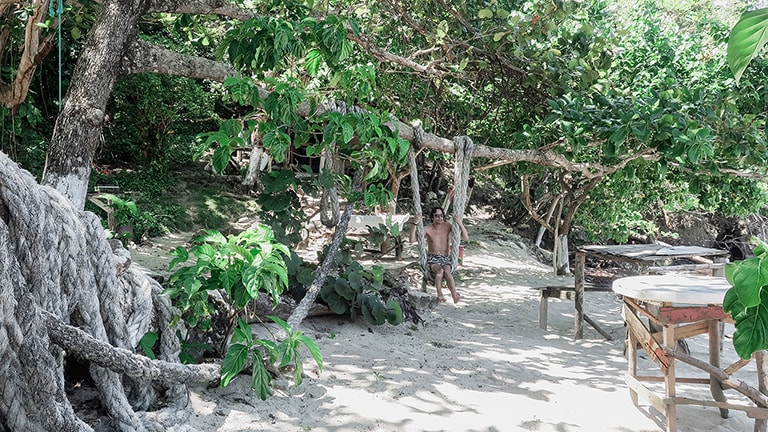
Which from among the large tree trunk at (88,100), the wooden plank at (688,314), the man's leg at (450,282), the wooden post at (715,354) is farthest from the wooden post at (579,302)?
the large tree trunk at (88,100)

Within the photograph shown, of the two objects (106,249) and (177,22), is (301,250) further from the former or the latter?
(106,249)

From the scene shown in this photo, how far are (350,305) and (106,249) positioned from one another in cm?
270

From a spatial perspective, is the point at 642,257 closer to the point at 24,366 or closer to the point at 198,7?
the point at 198,7

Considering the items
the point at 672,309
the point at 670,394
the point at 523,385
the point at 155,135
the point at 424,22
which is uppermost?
the point at 424,22

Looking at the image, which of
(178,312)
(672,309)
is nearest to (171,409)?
(178,312)

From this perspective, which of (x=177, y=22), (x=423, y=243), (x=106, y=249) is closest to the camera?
(x=106, y=249)

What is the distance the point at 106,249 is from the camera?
2.69m

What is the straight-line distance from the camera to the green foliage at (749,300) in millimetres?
1253

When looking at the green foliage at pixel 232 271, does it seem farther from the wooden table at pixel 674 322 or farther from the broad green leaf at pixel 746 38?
the broad green leaf at pixel 746 38

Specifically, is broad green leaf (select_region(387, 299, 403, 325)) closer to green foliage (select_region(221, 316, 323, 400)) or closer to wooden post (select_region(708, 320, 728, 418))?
green foliage (select_region(221, 316, 323, 400))

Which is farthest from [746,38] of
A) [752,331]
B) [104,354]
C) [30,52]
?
[30,52]

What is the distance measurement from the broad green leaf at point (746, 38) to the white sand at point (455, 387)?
Answer: 2.65 meters

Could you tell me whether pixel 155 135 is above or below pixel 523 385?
above

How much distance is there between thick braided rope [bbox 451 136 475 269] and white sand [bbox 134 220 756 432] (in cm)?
87
